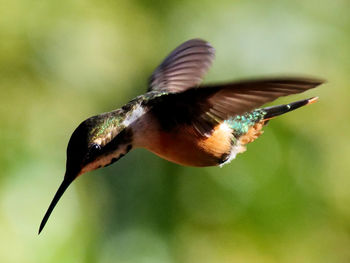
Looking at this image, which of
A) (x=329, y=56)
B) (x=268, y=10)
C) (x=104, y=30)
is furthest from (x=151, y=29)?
(x=329, y=56)

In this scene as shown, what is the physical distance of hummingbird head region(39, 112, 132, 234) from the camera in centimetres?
179

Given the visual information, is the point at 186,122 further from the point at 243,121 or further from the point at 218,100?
the point at 243,121

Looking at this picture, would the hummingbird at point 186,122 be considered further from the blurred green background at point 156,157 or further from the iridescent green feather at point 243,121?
the blurred green background at point 156,157

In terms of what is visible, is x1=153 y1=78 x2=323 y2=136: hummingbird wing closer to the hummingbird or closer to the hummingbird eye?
the hummingbird

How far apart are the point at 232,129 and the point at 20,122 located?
1.21 meters

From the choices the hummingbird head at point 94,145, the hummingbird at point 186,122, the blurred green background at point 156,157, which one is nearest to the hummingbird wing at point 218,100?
the hummingbird at point 186,122

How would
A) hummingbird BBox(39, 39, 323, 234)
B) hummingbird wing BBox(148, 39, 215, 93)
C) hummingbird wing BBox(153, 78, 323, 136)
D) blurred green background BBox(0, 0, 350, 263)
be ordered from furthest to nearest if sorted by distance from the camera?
blurred green background BBox(0, 0, 350, 263) → hummingbird wing BBox(148, 39, 215, 93) → hummingbird BBox(39, 39, 323, 234) → hummingbird wing BBox(153, 78, 323, 136)

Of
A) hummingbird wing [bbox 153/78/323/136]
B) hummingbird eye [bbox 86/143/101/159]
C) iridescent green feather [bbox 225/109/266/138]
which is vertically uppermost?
hummingbird wing [bbox 153/78/323/136]

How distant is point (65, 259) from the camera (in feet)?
9.41

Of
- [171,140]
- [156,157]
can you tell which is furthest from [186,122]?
[156,157]

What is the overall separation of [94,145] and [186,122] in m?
0.31

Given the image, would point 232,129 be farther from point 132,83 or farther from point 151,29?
point 151,29

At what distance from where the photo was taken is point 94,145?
183cm

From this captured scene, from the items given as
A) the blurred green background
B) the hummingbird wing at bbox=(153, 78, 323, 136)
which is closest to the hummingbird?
the hummingbird wing at bbox=(153, 78, 323, 136)
